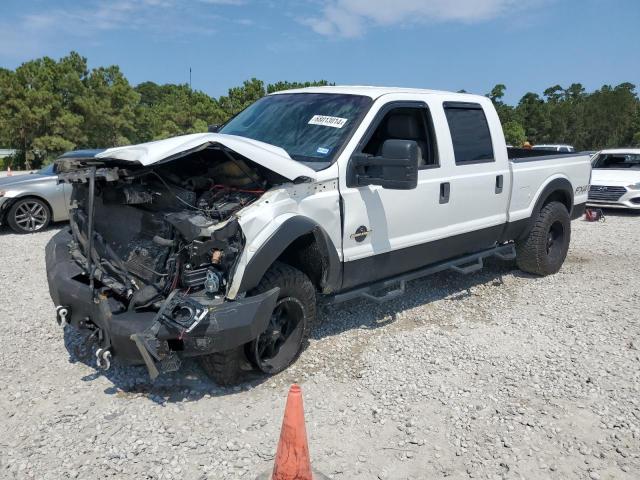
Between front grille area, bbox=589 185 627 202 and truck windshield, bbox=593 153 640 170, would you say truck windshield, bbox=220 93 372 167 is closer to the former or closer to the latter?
front grille area, bbox=589 185 627 202

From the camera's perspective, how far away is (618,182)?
12.0m

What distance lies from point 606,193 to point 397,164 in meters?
10.1

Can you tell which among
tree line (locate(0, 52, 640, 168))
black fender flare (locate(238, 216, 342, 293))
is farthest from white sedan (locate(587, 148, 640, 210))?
tree line (locate(0, 52, 640, 168))

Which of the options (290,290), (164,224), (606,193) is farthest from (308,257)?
(606,193)

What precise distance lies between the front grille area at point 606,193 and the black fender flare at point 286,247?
1006 centimetres

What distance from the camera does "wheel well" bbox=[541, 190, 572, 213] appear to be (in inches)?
252

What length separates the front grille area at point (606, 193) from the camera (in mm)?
11820

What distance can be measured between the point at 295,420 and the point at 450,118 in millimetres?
3403

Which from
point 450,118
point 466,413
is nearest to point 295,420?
point 466,413

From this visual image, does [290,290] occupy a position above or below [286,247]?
below

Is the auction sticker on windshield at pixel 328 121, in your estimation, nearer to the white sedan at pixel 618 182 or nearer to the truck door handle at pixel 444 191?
the truck door handle at pixel 444 191

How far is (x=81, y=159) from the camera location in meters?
3.66

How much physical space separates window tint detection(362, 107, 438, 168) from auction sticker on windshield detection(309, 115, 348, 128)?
325mm

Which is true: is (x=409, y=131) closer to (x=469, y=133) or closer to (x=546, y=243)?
(x=469, y=133)
